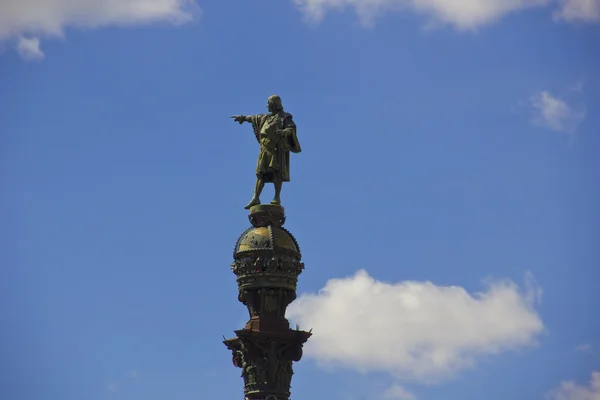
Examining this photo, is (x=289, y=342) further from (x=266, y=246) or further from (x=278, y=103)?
(x=278, y=103)

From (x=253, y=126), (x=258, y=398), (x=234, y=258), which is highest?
(x=253, y=126)

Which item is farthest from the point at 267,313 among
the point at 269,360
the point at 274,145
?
the point at 274,145

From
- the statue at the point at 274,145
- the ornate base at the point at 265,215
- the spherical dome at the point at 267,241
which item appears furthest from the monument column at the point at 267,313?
the statue at the point at 274,145

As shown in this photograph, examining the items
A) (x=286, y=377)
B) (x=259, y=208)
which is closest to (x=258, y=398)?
(x=286, y=377)

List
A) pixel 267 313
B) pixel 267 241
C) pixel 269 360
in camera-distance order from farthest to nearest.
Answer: pixel 267 241
pixel 267 313
pixel 269 360

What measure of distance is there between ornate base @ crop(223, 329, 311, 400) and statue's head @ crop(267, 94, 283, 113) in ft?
32.7

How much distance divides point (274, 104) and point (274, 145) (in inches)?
71.1

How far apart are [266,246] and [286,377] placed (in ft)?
18.0

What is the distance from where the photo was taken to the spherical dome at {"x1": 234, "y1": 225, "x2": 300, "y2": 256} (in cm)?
8906

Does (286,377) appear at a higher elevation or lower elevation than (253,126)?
lower

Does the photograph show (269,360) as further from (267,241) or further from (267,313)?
(267,241)

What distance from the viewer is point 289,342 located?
88438mm

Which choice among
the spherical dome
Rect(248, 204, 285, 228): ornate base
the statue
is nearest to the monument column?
the spherical dome

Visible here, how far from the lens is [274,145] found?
91.8 metres
